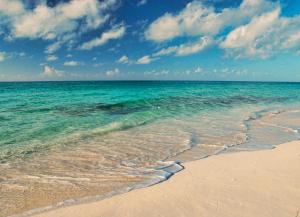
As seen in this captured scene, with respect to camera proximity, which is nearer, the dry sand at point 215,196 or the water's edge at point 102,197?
the dry sand at point 215,196

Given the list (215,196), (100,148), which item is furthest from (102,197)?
(100,148)

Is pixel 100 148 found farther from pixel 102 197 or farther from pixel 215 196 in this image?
pixel 215 196

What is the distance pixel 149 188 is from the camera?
539 centimetres

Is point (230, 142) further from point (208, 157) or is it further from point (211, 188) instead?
point (211, 188)

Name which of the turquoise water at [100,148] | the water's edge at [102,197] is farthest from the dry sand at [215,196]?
the turquoise water at [100,148]

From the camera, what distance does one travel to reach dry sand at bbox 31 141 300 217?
4.31 metres

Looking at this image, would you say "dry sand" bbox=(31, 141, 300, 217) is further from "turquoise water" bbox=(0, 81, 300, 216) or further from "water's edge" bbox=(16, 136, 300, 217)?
"turquoise water" bbox=(0, 81, 300, 216)

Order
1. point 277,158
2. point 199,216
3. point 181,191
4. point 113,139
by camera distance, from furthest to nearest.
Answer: point 113,139
point 277,158
point 181,191
point 199,216

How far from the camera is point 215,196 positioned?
4848 millimetres

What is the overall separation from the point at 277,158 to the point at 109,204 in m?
4.67

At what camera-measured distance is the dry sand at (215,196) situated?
431cm

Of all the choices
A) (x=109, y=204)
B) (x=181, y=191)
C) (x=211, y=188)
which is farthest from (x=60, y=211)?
(x=211, y=188)

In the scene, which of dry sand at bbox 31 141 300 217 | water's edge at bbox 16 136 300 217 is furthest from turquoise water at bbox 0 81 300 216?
dry sand at bbox 31 141 300 217

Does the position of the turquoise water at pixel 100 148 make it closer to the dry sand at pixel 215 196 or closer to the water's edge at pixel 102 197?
the water's edge at pixel 102 197
